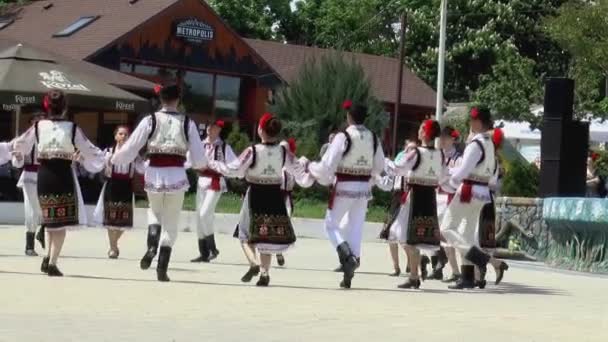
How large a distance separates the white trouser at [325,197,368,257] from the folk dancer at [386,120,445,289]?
23.5 inches

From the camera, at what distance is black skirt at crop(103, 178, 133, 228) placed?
17656 millimetres

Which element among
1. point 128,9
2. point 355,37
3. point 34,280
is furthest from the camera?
point 355,37

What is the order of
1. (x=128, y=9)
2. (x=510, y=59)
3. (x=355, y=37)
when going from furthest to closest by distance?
(x=355, y=37) → (x=510, y=59) → (x=128, y=9)

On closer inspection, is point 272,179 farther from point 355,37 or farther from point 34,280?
point 355,37

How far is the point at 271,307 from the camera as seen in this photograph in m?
11.6

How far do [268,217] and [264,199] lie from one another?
190mm

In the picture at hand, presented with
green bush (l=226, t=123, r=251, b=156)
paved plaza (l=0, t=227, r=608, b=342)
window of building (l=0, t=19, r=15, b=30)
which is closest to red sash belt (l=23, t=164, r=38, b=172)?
paved plaza (l=0, t=227, r=608, b=342)

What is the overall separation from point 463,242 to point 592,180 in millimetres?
11370

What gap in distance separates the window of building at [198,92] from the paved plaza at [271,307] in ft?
81.5

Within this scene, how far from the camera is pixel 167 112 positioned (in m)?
13.9

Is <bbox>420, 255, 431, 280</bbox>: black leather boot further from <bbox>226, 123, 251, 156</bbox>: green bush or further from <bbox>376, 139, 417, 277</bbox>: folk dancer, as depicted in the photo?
<bbox>226, 123, 251, 156</bbox>: green bush

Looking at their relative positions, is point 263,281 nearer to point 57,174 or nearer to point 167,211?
point 167,211

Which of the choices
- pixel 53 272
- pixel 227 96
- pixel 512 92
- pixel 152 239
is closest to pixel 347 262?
pixel 152 239

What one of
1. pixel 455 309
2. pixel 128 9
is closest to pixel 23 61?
pixel 455 309
